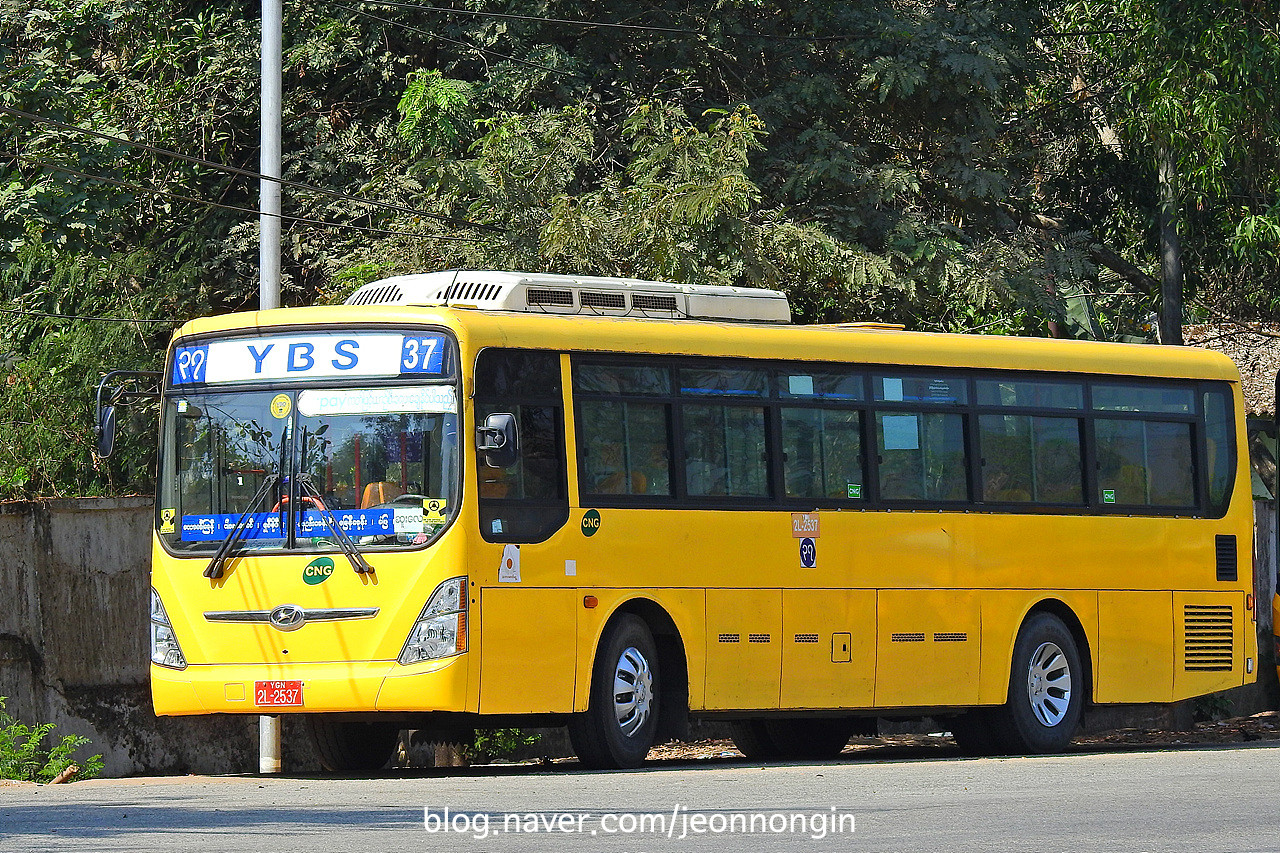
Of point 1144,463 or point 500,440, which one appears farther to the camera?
point 1144,463

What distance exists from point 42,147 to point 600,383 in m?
Result: 8.33

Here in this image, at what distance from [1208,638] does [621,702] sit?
18.8 ft

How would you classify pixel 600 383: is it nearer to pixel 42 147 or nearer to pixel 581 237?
pixel 581 237

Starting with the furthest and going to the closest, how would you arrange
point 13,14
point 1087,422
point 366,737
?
point 13,14
point 1087,422
point 366,737

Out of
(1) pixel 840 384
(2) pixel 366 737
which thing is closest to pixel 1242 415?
(1) pixel 840 384

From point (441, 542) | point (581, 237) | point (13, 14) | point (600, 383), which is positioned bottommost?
point (441, 542)

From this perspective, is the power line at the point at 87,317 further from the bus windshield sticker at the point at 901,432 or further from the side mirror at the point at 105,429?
the bus windshield sticker at the point at 901,432

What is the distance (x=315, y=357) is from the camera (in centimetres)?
1297

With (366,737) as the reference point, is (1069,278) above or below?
above

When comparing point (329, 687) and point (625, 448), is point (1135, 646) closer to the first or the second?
point (625, 448)

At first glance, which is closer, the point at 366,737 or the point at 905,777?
the point at 905,777

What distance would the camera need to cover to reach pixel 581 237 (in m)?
19.0

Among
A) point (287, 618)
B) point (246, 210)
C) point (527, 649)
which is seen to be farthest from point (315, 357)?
point (246, 210)

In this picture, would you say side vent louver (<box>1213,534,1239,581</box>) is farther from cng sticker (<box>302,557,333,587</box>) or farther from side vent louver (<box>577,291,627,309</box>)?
cng sticker (<box>302,557,333,587</box>)
